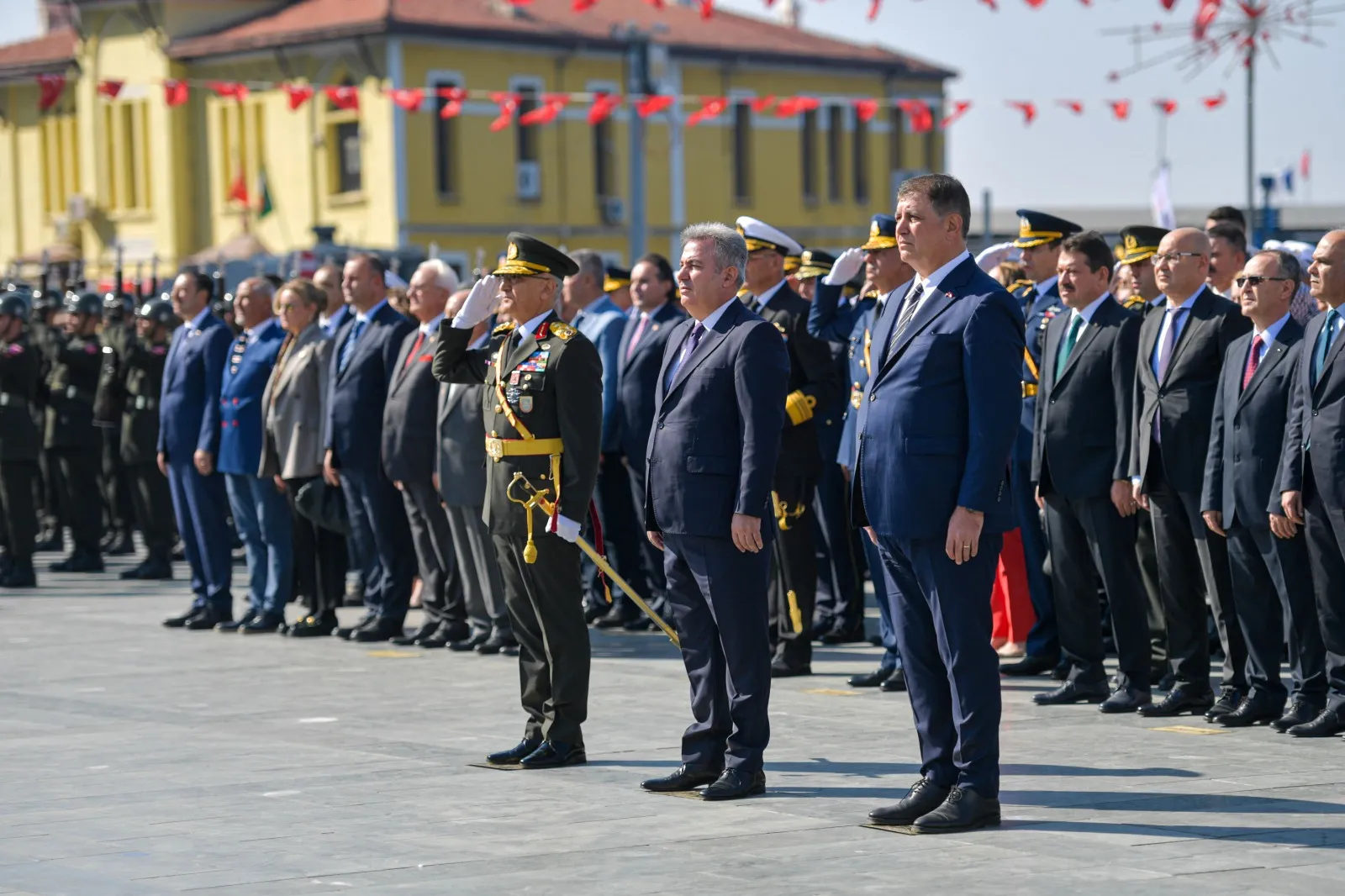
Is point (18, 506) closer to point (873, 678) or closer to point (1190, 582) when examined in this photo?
point (873, 678)

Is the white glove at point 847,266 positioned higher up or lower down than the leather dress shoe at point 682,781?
higher up

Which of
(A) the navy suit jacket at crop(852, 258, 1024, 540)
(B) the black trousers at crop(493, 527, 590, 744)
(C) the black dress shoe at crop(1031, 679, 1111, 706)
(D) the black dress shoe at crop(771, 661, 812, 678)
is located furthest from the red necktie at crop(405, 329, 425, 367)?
(A) the navy suit jacket at crop(852, 258, 1024, 540)

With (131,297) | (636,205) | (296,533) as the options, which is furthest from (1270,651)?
(636,205)

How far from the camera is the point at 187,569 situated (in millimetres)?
18516

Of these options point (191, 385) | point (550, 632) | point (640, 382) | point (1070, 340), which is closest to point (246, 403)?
point (191, 385)

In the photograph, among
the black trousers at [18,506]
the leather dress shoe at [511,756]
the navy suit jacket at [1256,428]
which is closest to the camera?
the leather dress shoe at [511,756]

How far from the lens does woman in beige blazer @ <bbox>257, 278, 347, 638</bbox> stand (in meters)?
13.5

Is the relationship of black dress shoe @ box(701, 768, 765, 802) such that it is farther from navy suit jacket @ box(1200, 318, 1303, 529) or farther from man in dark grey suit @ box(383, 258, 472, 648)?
man in dark grey suit @ box(383, 258, 472, 648)

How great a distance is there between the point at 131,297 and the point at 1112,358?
12.2 m

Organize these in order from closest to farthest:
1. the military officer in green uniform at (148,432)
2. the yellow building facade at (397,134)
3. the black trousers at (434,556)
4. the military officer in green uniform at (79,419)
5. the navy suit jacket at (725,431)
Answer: the navy suit jacket at (725,431) < the black trousers at (434,556) < the military officer in green uniform at (148,432) < the military officer in green uniform at (79,419) < the yellow building facade at (397,134)

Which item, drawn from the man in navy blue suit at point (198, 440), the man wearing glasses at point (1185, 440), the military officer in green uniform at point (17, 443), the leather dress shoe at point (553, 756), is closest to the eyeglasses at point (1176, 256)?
the man wearing glasses at point (1185, 440)

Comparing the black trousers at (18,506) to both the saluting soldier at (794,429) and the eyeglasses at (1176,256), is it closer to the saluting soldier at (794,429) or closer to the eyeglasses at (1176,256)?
the saluting soldier at (794,429)

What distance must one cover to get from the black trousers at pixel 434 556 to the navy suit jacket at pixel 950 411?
18.3ft

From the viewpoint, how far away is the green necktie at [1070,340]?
1052cm
